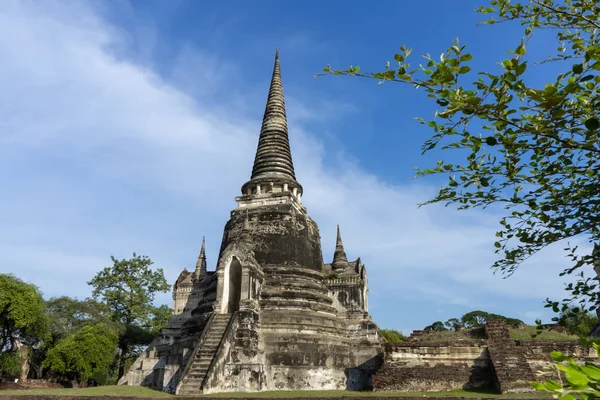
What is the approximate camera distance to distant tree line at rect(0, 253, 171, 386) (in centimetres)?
2716

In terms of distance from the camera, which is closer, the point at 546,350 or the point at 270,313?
the point at 546,350

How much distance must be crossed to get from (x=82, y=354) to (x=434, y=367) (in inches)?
867

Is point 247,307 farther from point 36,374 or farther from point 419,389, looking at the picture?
point 36,374

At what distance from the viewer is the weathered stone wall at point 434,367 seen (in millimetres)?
15438

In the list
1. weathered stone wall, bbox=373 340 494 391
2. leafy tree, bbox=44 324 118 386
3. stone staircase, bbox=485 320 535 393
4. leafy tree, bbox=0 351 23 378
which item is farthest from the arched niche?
leafy tree, bbox=0 351 23 378

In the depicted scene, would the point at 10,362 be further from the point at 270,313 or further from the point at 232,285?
the point at 270,313

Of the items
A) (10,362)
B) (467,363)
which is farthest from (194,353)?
(10,362)

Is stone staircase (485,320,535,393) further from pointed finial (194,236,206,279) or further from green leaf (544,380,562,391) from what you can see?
pointed finial (194,236,206,279)

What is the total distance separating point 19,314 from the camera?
26.2 metres

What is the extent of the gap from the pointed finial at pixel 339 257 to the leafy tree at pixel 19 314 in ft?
60.7

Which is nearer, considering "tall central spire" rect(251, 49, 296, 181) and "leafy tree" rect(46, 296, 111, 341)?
"tall central spire" rect(251, 49, 296, 181)

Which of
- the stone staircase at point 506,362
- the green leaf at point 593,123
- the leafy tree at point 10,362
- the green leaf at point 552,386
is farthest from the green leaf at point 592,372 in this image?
the leafy tree at point 10,362

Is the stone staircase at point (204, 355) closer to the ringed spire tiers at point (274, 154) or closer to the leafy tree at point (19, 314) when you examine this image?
the ringed spire tiers at point (274, 154)

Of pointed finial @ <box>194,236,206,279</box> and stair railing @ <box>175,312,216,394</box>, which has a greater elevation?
pointed finial @ <box>194,236,206,279</box>
